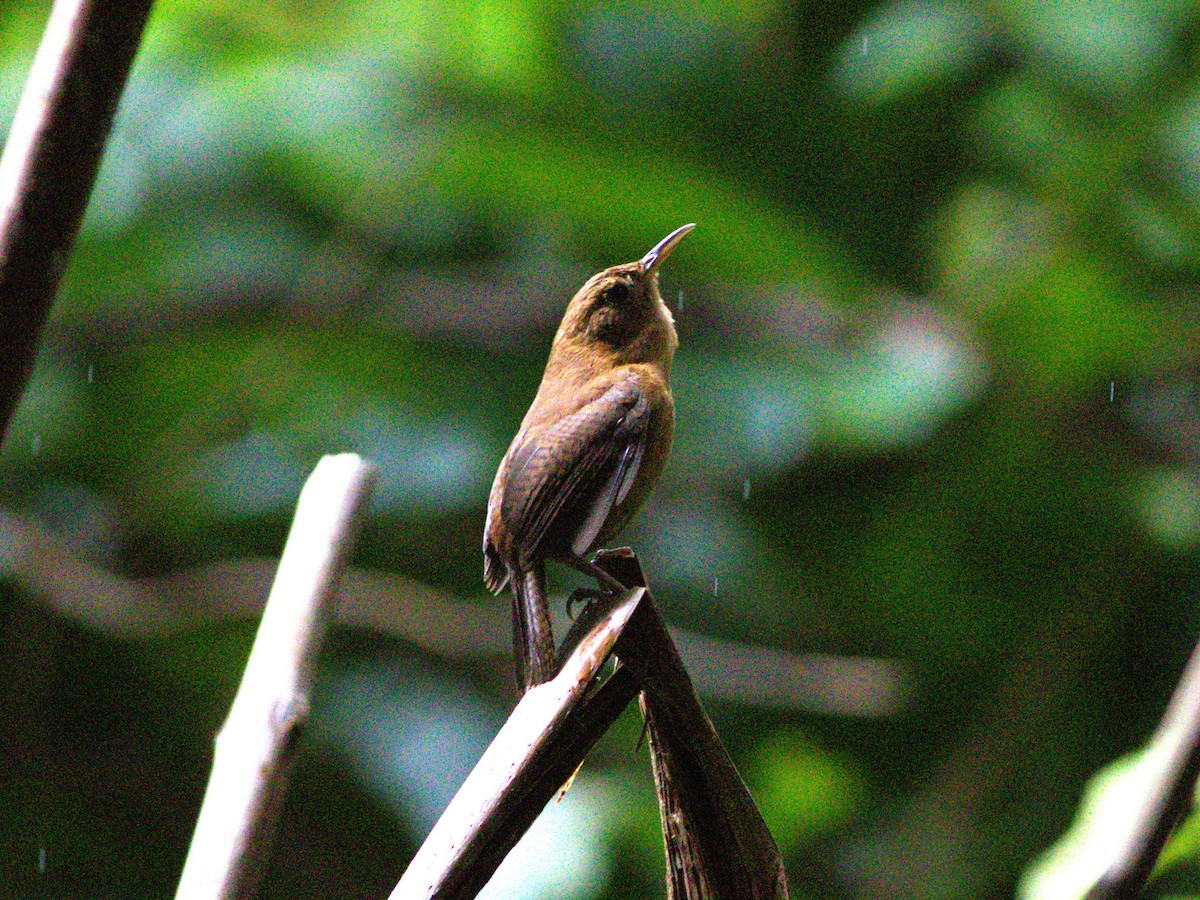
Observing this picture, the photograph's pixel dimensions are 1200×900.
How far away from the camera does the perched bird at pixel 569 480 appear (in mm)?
1908

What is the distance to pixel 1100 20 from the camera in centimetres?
379

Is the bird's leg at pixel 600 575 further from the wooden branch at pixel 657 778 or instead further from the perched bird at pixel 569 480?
the wooden branch at pixel 657 778

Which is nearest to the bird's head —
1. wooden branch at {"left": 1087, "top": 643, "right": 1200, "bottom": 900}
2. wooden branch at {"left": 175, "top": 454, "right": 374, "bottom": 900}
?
wooden branch at {"left": 175, "top": 454, "right": 374, "bottom": 900}

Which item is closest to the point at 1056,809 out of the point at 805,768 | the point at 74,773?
the point at 805,768

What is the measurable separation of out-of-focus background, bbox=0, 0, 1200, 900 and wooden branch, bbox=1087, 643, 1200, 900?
9.09 feet

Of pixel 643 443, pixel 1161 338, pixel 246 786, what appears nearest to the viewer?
pixel 246 786

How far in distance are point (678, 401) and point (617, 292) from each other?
1812 mm

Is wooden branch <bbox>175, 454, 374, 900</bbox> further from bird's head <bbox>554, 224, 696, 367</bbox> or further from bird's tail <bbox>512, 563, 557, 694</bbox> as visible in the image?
bird's head <bbox>554, 224, 696, 367</bbox>

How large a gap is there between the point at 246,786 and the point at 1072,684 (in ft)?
11.9

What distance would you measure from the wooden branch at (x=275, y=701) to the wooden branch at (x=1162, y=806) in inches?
32.4

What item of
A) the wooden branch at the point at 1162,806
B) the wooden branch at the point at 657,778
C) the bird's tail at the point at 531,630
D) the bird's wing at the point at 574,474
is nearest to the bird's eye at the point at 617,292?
the bird's wing at the point at 574,474

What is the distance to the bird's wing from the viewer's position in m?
2.00

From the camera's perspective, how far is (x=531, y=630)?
1.83 metres

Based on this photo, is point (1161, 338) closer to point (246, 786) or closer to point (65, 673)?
point (246, 786)
